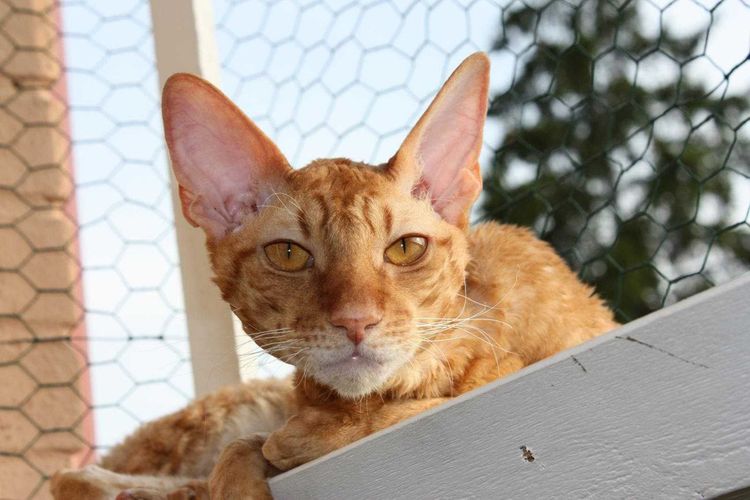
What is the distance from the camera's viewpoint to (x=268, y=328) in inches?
36.5

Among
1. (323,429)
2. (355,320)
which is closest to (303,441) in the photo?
(323,429)

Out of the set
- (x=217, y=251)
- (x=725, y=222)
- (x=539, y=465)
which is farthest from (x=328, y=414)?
(x=725, y=222)

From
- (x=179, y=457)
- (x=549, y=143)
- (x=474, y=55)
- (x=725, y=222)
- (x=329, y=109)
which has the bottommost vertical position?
(x=179, y=457)

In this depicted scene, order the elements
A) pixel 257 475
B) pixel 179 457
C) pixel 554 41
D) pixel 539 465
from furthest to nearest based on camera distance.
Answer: pixel 554 41 < pixel 179 457 < pixel 257 475 < pixel 539 465

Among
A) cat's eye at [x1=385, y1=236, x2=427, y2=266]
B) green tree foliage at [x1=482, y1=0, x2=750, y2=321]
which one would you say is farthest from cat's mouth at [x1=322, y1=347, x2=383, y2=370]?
green tree foliage at [x1=482, y1=0, x2=750, y2=321]

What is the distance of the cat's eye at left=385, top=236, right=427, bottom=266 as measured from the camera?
92cm

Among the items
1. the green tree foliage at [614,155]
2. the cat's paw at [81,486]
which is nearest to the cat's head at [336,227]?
the cat's paw at [81,486]

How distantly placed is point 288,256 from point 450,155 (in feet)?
0.75

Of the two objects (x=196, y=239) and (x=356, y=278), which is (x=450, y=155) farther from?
(x=196, y=239)

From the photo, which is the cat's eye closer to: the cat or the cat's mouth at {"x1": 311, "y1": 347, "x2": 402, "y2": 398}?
the cat

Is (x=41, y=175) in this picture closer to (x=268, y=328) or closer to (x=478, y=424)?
(x=268, y=328)

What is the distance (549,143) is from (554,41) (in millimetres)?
335

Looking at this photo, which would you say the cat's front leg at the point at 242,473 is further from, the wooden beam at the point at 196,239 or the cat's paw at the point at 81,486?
the wooden beam at the point at 196,239

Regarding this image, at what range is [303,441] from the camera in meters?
0.88
